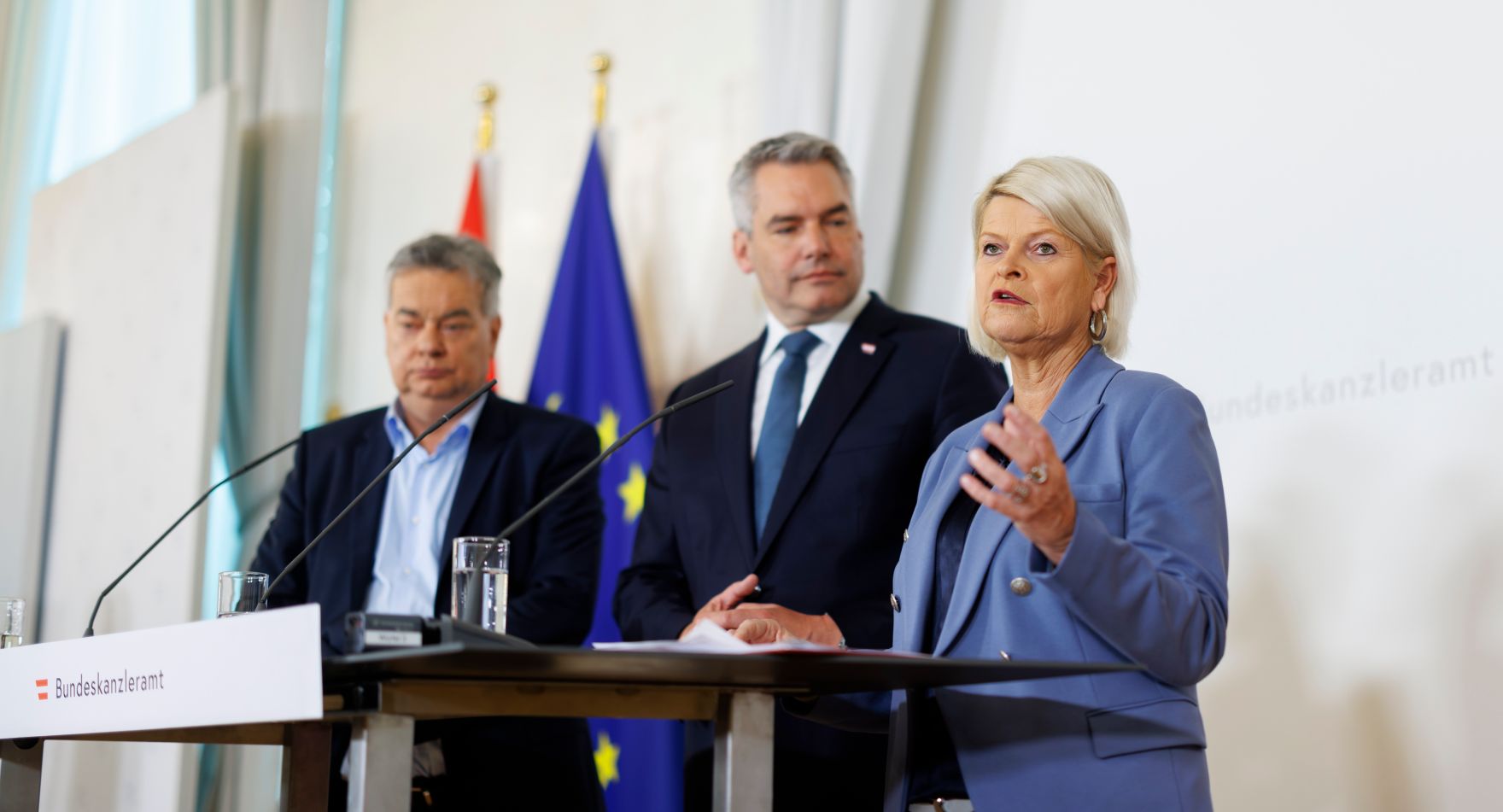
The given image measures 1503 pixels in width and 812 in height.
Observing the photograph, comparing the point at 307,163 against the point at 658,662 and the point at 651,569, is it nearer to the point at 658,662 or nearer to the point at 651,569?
the point at 651,569

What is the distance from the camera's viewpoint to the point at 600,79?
211 inches

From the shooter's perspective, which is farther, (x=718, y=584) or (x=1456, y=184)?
(x=718, y=584)

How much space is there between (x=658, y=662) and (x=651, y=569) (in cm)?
172

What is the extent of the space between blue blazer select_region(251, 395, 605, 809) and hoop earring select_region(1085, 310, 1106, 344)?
1.46m

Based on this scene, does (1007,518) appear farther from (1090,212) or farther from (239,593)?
(239,593)

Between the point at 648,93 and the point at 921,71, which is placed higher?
the point at 648,93

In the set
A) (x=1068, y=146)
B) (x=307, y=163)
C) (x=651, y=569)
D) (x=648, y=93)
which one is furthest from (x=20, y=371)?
(x=1068, y=146)

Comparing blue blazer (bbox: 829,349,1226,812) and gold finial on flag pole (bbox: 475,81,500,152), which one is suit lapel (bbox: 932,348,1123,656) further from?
gold finial on flag pole (bbox: 475,81,500,152)

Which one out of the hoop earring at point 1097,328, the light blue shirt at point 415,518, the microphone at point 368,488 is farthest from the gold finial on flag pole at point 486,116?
the hoop earring at point 1097,328

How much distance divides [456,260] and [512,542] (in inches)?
31.2

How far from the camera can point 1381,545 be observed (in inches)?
108

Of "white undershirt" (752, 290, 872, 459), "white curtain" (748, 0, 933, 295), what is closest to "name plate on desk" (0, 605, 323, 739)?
"white undershirt" (752, 290, 872, 459)

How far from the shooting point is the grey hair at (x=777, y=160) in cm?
348

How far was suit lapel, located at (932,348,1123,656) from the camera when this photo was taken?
6.51 feet
